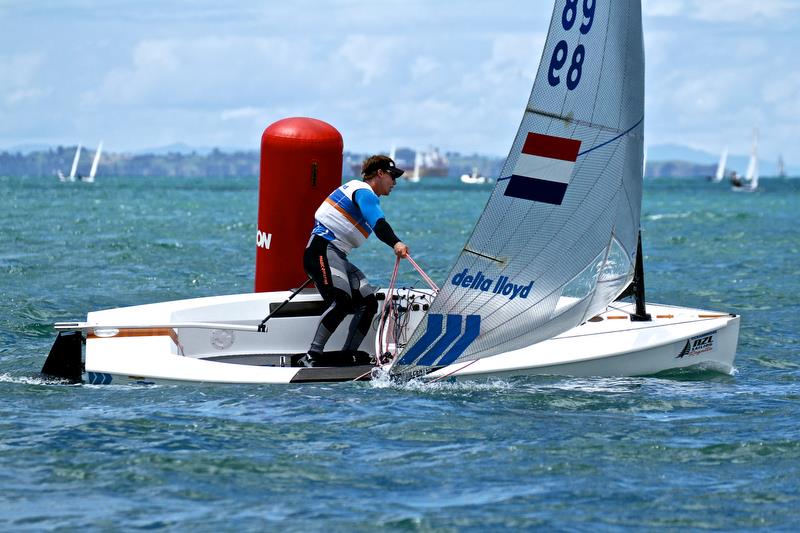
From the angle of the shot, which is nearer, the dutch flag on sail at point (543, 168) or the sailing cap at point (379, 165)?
the dutch flag on sail at point (543, 168)

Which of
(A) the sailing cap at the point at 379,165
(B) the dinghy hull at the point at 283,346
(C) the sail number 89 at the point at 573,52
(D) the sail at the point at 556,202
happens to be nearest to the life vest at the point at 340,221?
(A) the sailing cap at the point at 379,165

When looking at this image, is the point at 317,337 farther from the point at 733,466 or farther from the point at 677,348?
the point at 733,466

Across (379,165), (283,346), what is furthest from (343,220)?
(283,346)

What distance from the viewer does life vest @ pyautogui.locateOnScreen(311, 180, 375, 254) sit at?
323 inches

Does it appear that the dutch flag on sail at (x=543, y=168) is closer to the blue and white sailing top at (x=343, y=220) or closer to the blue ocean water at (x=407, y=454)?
the blue and white sailing top at (x=343, y=220)

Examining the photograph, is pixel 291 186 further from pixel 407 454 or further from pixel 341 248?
pixel 407 454

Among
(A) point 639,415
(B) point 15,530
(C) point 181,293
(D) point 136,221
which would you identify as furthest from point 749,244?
(B) point 15,530

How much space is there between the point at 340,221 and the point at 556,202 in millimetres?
1514

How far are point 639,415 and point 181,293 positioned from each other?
9348 mm

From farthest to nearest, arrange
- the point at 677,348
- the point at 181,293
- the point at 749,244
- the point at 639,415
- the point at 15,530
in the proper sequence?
the point at 749,244
the point at 181,293
the point at 677,348
the point at 639,415
the point at 15,530

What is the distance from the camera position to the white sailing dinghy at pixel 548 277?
749cm

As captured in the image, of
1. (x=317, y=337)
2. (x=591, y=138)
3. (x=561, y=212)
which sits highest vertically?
(x=591, y=138)

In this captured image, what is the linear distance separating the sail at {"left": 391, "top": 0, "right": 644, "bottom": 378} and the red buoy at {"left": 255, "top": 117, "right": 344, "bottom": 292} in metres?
1.82

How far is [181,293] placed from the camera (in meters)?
15.6
